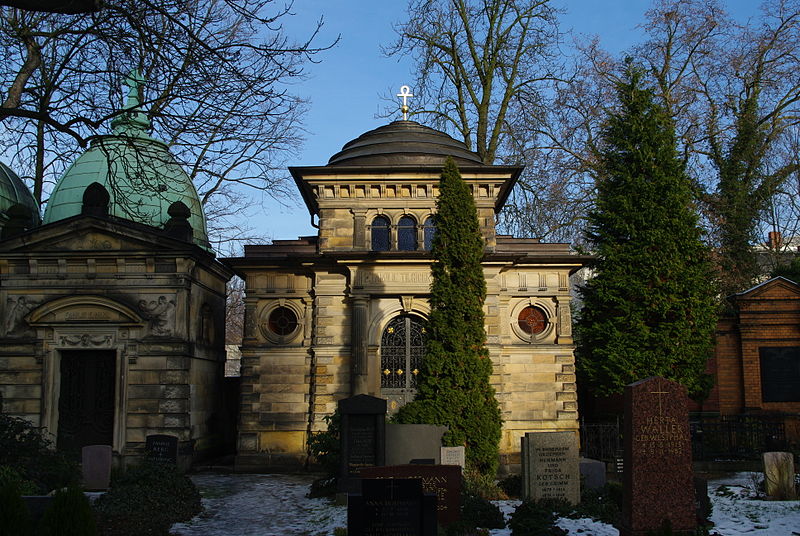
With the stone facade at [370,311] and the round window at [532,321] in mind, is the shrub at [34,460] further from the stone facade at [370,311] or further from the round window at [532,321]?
the round window at [532,321]

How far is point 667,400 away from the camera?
9836 mm

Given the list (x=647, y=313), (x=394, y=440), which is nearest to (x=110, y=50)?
(x=394, y=440)

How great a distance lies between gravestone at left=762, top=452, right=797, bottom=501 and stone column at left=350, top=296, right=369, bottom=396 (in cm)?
949

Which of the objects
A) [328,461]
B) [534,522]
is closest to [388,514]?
[534,522]

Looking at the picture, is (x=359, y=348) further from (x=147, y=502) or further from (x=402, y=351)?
(x=147, y=502)

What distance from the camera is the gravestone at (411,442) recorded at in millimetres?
14242

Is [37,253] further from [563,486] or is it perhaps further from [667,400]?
[667,400]

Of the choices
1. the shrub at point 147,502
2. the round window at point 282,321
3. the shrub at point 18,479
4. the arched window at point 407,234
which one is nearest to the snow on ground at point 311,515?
the shrub at point 147,502

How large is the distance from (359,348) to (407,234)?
352 cm

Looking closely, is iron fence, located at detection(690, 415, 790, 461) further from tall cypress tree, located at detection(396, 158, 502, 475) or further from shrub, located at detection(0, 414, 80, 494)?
shrub, located at detection(0, 414, 80, 494)

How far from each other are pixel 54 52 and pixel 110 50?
1.57m

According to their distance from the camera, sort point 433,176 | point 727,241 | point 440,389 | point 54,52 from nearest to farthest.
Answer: point 54,52 < point 440,389 < point 433,176 < point 727,241

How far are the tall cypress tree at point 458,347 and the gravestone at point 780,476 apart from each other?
17.2 feet

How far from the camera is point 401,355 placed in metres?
19.6
